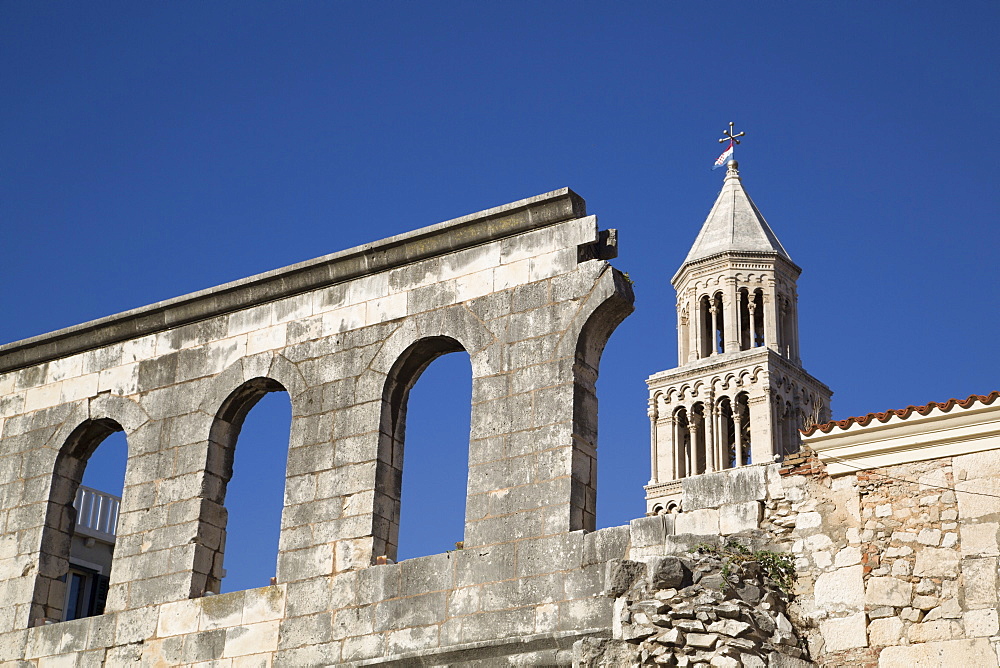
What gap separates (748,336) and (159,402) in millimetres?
37502

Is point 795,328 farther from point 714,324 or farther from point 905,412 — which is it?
point 905,412

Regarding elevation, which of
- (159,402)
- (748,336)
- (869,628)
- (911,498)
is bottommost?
(869,628)

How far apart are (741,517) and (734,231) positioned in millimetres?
40433

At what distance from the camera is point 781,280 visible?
50.5 meters

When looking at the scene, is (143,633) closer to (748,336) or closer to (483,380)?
(483,380)

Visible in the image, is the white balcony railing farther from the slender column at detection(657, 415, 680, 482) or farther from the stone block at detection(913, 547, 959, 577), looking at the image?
the slender column at detection(657, 415, 680, 482)

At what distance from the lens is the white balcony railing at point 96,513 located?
21.4m

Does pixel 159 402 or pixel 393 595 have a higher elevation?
pixel 159 402

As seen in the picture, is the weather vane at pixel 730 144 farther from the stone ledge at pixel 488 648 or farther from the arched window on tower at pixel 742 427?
the stone ledge at pixel 488 648

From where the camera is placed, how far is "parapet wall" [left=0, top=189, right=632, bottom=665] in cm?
1228

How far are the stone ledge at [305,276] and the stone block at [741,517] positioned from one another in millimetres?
3132

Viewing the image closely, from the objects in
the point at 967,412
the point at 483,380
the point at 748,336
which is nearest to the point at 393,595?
the point at 483,380

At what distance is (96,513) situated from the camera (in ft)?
71.6

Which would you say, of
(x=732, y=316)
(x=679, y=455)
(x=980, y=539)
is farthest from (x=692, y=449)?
(x=980, y=539)
